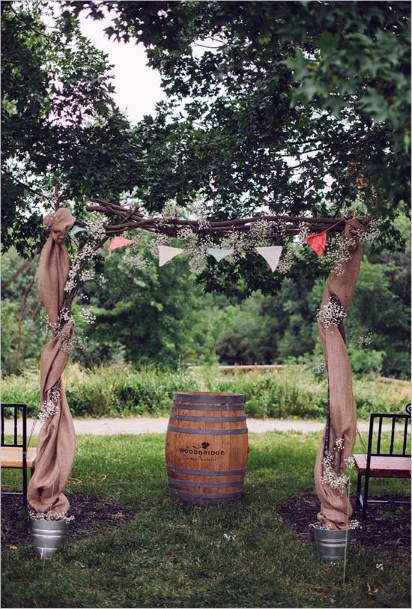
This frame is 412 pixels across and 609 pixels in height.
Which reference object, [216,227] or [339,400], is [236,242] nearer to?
[216,227]

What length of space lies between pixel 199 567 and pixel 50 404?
152 centimetres

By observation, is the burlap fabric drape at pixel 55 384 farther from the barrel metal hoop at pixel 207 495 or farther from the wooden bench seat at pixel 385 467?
the wooden bench seat at pixel 385 467

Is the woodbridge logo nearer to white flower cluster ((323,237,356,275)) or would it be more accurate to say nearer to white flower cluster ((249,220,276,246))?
white flower cluster ((249,220,276,246))

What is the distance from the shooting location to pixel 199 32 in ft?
21.7

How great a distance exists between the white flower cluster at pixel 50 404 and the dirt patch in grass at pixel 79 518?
991 millimetres

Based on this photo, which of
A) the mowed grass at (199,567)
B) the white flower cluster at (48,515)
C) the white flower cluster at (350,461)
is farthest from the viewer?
the white flower cluster at (48,515)

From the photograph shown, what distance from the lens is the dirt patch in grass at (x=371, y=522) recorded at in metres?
5.52

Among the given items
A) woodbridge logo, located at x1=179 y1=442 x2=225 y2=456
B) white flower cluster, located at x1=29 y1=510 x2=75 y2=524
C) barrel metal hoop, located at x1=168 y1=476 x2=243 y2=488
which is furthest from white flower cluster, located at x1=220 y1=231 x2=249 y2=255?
white flower cluster, located at x1=29 y1=510 x2=75 y2=524

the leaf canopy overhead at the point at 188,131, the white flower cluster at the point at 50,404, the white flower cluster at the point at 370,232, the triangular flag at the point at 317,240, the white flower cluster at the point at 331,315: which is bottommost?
the white flower cluster at the point at 50,404

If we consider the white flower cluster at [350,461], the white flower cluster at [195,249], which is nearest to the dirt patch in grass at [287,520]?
the white flower cluster at [350,461]

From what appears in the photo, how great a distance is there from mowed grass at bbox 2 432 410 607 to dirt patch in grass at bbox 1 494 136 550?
11cm

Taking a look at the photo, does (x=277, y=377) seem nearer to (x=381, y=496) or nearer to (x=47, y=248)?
(x=381, y=496)

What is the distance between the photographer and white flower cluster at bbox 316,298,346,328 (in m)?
5.08

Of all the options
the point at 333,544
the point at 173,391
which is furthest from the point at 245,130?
the point at 173,391
